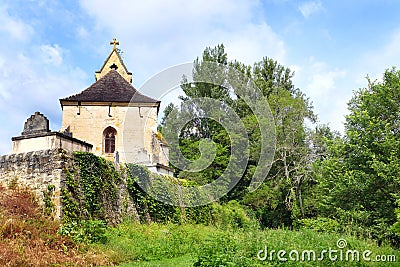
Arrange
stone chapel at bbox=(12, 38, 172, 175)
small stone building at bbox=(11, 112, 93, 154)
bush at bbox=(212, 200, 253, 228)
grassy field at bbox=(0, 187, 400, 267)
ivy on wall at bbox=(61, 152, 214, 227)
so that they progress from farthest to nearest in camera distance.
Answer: stone chapel at bbox=(12, 38, 172, 175), bush at bbox=(212, 200, 253, 228), small stone building at bbox=(11, 112, 93, 154), ivy on wall at bbox=(61, 152, 214, 227), grassy field at bbox=(0, 187, 400, 267)

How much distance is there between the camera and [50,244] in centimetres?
970

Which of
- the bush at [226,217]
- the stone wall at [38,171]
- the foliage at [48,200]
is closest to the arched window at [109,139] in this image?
the bush at [226,217]

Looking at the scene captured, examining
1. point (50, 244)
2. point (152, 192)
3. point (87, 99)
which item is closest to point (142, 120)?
point (87, 99)

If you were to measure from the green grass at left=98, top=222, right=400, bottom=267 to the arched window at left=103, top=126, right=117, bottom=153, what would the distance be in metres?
11.5

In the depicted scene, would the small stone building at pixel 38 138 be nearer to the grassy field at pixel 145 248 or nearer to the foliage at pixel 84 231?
the grassy field at pixel 145 248

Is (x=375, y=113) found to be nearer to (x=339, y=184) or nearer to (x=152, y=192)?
(x=339, y=184)

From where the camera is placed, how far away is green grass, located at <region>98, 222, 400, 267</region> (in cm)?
812

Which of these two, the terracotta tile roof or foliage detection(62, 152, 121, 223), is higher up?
the terracotta tile roof

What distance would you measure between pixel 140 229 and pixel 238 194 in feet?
73.7

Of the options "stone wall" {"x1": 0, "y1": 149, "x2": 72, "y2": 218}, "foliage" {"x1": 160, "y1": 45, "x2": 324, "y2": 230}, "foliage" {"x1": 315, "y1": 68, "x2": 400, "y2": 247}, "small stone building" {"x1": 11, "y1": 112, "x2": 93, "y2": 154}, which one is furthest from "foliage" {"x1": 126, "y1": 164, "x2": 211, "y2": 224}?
"foliage" {"x1": 160, "y1": 45, "x2": 324, "y2": 230}

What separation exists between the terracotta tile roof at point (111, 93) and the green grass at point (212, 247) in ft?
40.4

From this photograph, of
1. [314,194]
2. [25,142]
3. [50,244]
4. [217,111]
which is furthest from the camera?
[217,111]

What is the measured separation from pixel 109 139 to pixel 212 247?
17.6m

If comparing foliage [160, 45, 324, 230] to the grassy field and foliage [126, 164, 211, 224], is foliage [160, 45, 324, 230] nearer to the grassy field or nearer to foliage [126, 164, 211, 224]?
foliage [126, 164, 211, 224]
